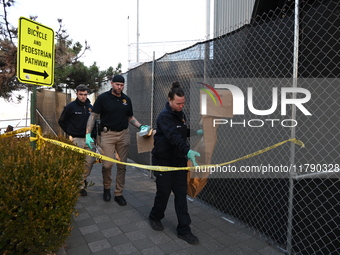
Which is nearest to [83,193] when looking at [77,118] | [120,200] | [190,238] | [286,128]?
[120,200]

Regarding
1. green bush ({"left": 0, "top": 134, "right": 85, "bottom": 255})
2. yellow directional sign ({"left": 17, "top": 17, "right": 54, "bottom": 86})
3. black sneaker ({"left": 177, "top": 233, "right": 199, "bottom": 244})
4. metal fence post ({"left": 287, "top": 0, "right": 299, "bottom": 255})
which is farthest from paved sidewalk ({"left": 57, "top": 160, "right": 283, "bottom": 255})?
yellow directional sign ({"left": 17, "top": 17, "right": 54, "bottom": 86})

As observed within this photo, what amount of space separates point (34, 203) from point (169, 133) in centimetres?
156

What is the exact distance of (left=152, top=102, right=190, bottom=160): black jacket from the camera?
10.4 feet

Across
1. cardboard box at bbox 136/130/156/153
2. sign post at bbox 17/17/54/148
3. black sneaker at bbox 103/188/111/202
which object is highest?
sign post at bbox 17/17/54/148

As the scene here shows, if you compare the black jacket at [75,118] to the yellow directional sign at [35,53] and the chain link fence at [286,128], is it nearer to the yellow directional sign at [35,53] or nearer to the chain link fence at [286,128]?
the yellow directional sign at [35,53]

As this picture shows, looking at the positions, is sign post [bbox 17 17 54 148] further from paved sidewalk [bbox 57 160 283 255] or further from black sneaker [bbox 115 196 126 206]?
black sneaker [bbox 115 196 126 206]

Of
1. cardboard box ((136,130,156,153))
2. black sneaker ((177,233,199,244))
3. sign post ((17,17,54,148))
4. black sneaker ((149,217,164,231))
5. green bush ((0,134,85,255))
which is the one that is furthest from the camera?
cardboard box ((136,130,156,153))

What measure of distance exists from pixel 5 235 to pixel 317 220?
118 inches

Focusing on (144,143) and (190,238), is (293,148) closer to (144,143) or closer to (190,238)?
(190,238)

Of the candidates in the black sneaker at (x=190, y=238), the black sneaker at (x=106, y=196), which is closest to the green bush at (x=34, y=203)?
the black sneaker at (x=190, y=238)

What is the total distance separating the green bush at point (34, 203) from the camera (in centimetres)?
225

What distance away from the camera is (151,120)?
6121mm

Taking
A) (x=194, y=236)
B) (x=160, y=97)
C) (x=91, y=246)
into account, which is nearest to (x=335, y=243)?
(x=194, y=236)

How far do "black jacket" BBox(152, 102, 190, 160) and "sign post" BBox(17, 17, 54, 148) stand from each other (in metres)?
1.52
